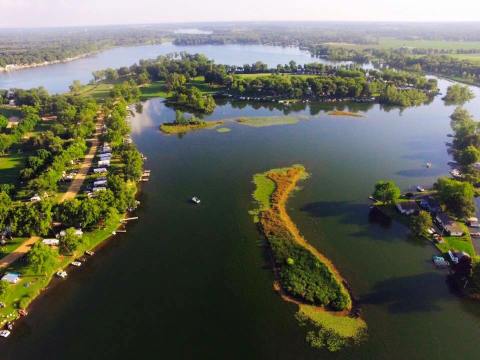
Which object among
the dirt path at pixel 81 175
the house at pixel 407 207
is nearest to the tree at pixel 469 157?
the house at pixel 407 207

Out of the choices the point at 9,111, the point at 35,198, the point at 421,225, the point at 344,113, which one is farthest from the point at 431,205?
the point at 9,111

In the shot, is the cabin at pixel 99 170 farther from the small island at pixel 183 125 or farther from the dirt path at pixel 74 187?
the small island at pixel 183 125

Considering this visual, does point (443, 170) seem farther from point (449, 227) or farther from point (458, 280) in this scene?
point (458, 280)

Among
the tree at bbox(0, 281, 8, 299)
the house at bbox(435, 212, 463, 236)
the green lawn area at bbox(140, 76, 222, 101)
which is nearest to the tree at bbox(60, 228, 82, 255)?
the tree at bbox(0, 281, 8, 299)

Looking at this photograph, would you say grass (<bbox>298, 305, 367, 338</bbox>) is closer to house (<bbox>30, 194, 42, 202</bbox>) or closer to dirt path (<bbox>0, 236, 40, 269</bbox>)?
dirt path (<bbox>0, 236, 40, 269</bbox>)

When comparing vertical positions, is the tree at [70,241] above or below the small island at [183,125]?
above
